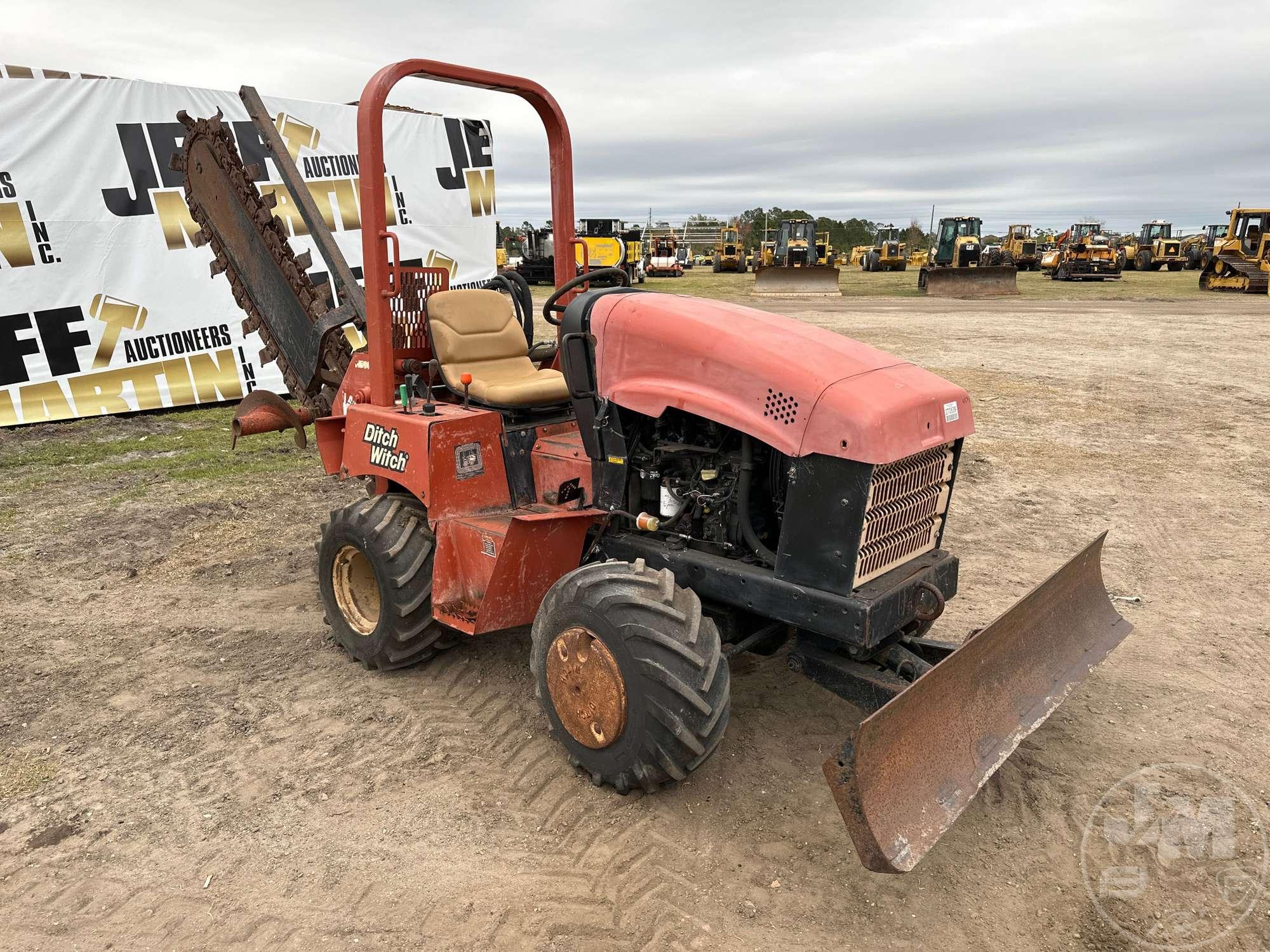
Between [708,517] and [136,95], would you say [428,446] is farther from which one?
[136,95]

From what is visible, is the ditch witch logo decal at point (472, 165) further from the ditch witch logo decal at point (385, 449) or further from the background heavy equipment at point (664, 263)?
the background heavy equipment at point (664, 263)

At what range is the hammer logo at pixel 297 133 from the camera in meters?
10.6

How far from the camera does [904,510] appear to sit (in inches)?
119

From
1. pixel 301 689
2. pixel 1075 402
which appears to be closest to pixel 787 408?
pixel 301 689

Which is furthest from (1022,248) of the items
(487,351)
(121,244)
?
(487,351)

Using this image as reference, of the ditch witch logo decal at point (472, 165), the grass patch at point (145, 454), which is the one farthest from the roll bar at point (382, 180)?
the ditch witch logo decal at point (472, 165)

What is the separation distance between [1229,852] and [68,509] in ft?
22.7

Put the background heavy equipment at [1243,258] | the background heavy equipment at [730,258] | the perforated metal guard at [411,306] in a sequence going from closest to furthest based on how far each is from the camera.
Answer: the perforated metal guard at [411,306], the background heavy equipment at [1243,258], the background heavy equipment at [730,258]

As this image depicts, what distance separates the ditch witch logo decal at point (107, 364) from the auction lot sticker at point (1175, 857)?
9997 mm

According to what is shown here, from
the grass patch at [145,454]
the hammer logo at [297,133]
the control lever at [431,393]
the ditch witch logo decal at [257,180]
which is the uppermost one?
the hammer logo at [297,133]

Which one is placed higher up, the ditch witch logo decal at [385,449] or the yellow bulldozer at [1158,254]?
the ditch witch logo decal at [385,449]

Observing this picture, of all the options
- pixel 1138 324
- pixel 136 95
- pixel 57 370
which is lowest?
pixel 1138 324

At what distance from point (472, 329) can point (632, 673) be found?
6.67 feet

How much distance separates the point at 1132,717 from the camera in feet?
11.9
